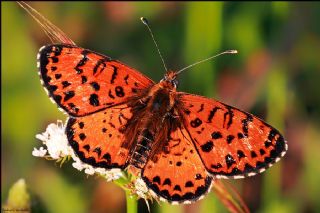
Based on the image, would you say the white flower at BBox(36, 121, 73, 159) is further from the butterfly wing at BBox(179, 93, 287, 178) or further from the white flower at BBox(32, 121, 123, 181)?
the butterfly wing at BBox(179, 93, 287, 178)

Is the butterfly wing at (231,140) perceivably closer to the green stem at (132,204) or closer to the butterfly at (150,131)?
the butterfly at (150,131)

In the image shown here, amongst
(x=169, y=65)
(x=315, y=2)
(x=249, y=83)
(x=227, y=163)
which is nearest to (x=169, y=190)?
(x=227, y=163)

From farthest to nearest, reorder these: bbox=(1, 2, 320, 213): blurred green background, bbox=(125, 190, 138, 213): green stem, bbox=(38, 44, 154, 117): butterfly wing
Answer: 1. bbox=(1, 2, 320, 213): blurred green background
2. bbox=(38, 44, 154, 117): butterfly wing
3. bbox=(125, 190, 138, 213): green stem

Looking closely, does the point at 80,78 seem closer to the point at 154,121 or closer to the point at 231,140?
the point at 154,121

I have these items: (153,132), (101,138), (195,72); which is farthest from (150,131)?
(195,72)

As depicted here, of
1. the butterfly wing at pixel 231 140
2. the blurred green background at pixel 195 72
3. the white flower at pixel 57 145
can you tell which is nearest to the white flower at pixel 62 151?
the white flower at pixel 57 145

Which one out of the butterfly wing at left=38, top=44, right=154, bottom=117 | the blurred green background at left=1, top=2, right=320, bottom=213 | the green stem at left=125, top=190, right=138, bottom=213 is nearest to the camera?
the green stem at left=125, top=190, right=138, bottom=213

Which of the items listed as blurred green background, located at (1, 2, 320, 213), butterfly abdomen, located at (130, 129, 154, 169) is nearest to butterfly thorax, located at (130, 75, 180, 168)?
butterfly abdomen, located at (130, 129, 154, 169)
